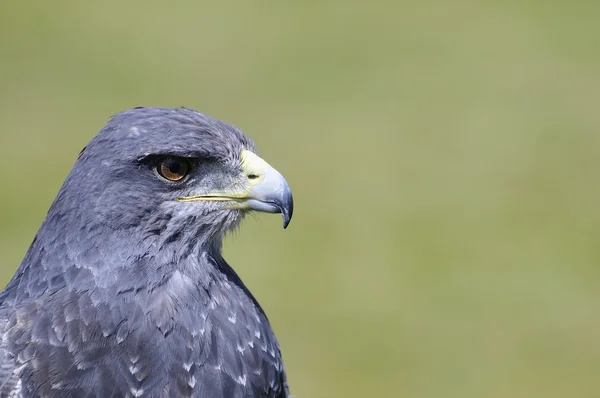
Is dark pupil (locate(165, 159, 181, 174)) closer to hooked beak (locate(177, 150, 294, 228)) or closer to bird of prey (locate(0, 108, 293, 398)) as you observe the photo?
bird of prey (locate(0, 108, 293, 398))

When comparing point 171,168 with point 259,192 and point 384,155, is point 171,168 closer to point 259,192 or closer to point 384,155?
point 259,192

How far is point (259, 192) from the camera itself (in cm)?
516

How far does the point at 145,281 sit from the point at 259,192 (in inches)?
30.6

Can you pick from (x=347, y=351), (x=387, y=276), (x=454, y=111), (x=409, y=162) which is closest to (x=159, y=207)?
(x=347, y=351)

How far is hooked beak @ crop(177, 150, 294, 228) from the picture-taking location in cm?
512

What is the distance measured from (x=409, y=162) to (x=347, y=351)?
487cm

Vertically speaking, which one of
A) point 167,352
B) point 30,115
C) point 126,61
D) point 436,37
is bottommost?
point 30,115

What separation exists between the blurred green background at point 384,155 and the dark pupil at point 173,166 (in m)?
5.01

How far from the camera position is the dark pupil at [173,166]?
16.4ft

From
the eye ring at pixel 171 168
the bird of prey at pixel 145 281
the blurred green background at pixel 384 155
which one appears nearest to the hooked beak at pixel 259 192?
the bird of prey at pixel 145 281

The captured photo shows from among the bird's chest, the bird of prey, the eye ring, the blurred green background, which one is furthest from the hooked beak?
the blurred green background

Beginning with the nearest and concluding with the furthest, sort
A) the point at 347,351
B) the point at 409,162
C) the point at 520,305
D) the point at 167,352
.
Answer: the point at 167,352, the point at 347,351, the point at 520,305, the point at 409,162

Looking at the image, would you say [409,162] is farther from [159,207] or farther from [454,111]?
[159,207]

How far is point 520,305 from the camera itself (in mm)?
13016
